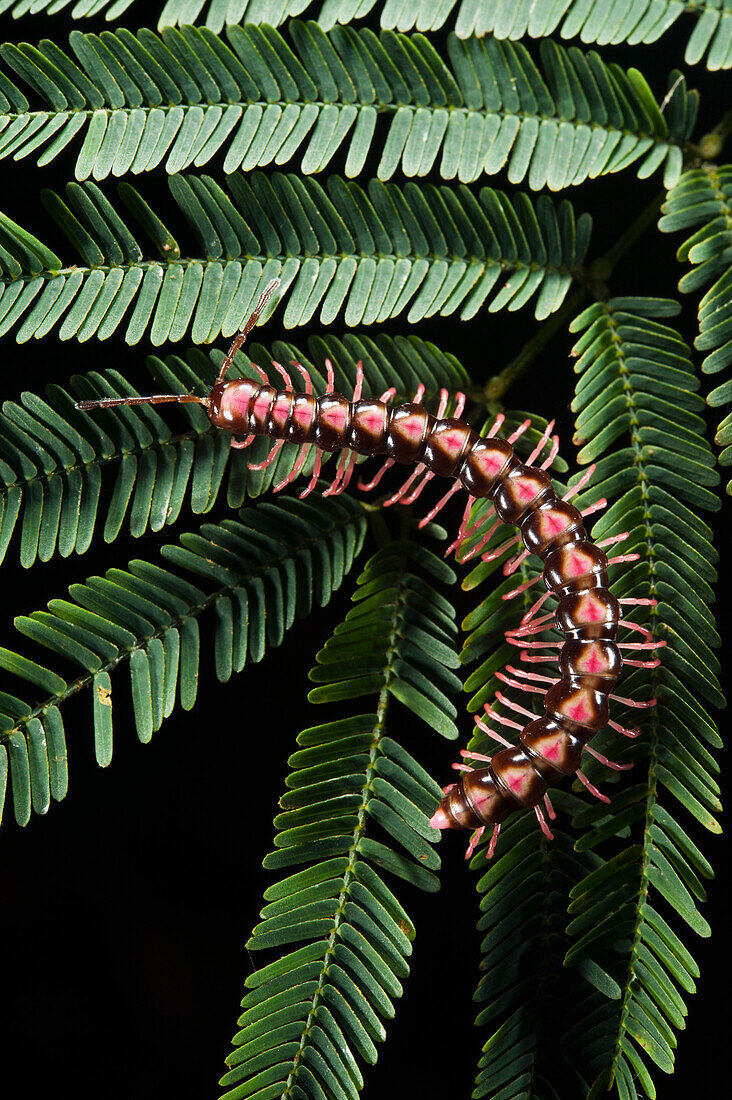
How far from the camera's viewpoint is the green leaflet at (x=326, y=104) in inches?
103

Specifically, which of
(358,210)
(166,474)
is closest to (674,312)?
(358,210)

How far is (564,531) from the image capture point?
264cm

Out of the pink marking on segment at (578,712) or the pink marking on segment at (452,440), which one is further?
the pink marking on segment at (452,440)

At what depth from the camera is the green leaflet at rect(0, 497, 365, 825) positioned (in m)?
2.51

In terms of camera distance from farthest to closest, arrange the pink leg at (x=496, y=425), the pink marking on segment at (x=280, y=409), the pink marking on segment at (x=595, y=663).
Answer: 1. the pink leg at (x=496, y=425)
2. the pink marking on segment at (x=280, y=409)
3. the pink marking on segment at (x=595, y=663)

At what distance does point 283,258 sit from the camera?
2.76 metres

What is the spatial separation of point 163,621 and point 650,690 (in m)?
1.39

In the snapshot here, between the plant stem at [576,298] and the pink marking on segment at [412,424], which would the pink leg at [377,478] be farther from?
the plant stem at [576,298]

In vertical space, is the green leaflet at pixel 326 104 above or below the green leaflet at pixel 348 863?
above

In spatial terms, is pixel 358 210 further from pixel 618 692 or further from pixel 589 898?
pixel 589 898

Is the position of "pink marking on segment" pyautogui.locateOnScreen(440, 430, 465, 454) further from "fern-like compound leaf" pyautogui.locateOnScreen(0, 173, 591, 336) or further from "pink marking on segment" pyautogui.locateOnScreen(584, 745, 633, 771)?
"pink marking on segment" pyautogui.locateOnScreen(584, 745, 633, 771)

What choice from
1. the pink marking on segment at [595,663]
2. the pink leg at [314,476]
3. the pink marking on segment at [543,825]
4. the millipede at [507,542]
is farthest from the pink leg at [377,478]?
the pink marking on segment at [543,825]

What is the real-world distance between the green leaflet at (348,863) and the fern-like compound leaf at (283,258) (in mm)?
904

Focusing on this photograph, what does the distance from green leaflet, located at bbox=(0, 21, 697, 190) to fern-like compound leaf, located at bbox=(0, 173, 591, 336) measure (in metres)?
0.09
